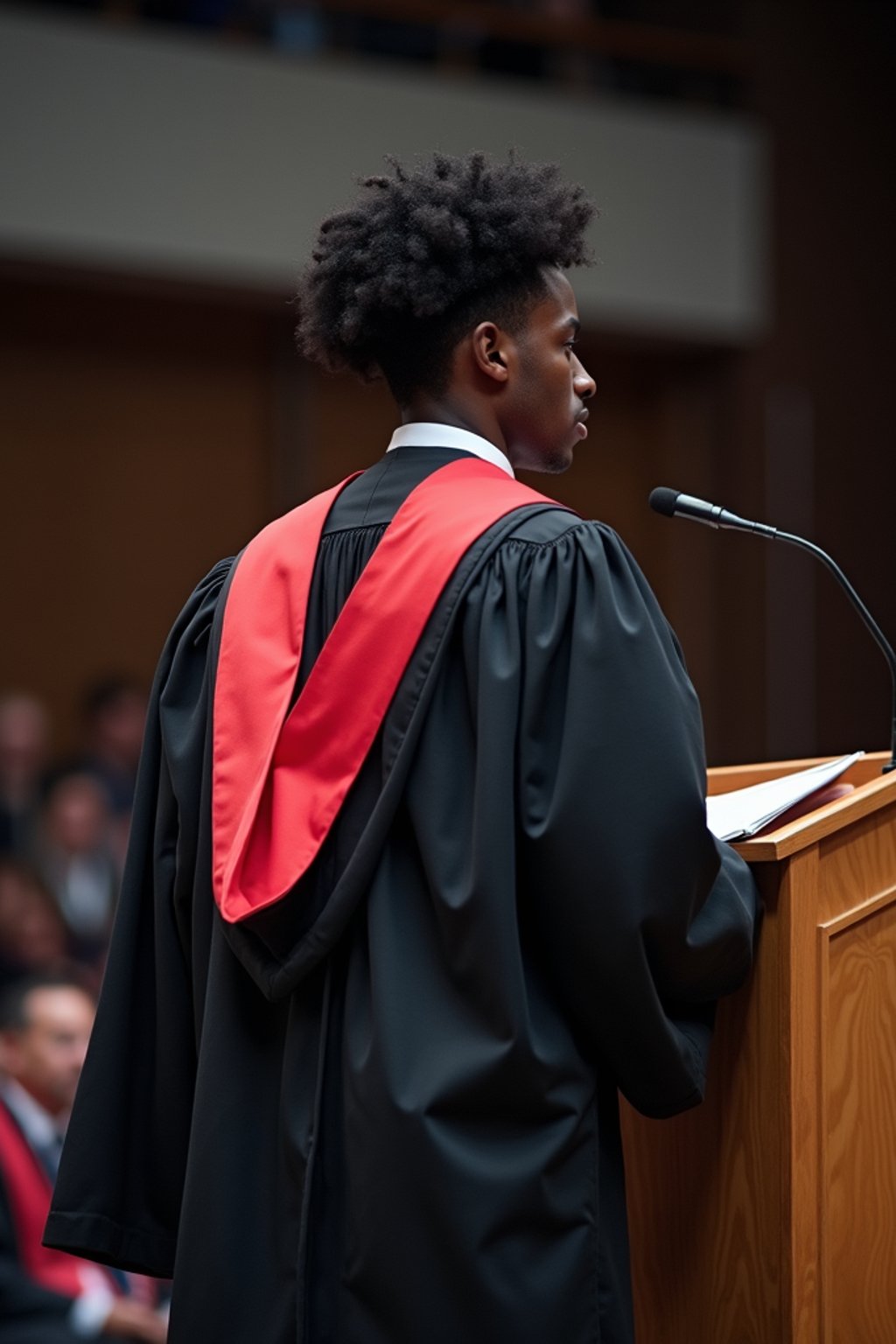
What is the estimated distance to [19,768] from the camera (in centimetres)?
633

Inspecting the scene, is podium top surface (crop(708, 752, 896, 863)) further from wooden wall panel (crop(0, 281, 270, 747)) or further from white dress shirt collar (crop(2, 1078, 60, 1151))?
wooden wall panel (crop(0, 281, 270, 747))

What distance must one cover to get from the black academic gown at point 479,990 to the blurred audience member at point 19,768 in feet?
13.6

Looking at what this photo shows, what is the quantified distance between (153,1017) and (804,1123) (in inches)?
31.8

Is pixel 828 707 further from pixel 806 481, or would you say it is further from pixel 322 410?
pixel 322 410

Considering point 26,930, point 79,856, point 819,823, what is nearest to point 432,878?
point 819,823

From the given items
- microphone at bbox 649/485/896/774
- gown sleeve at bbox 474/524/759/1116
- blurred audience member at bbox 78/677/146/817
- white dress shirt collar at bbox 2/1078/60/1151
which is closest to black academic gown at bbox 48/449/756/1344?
gown sleeve at bbox 474/524/759/1116

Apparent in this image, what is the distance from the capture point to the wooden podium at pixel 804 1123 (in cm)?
202

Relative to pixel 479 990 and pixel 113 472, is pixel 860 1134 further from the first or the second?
pixel 113 472

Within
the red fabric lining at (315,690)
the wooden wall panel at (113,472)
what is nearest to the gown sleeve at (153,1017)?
the red fabric lining at (315,690)

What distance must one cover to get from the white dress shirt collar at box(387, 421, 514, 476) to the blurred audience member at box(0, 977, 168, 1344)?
2297 mm

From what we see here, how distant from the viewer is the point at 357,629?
1.99 meters

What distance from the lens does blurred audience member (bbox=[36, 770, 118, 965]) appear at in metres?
5.93

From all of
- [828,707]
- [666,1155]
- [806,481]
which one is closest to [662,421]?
[806,481]

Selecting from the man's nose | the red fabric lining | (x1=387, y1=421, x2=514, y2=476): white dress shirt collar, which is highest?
the man's nose
